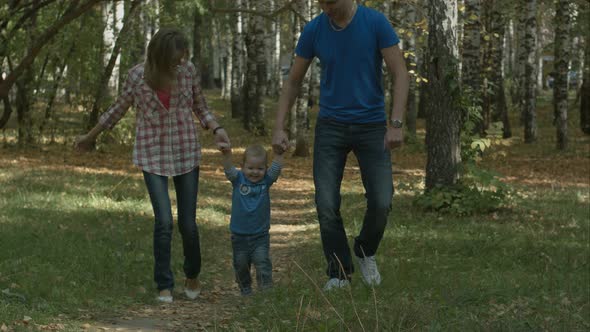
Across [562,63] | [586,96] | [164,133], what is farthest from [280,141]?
[586,96]

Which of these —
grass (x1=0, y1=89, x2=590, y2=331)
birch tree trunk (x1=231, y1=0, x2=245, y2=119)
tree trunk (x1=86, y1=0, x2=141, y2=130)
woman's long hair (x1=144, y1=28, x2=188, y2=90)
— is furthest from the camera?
birch tree trunk (x1=231, y1=0, x2=245, y2=119)

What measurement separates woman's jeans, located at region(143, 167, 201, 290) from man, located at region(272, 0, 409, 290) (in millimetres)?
885

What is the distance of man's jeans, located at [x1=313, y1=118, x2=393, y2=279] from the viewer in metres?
6.54

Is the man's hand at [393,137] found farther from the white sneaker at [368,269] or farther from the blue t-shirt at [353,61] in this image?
the white sneaker at [368,269]

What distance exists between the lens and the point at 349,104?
6477mm

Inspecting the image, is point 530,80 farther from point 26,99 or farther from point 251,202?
point 251,202

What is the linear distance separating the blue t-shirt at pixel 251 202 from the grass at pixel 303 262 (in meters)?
0.51

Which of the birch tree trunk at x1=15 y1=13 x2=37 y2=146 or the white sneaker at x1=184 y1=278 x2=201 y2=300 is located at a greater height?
the birch tree trunk at x1=15 y1=13 x2=37 y2=146

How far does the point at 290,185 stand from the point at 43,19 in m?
8.12

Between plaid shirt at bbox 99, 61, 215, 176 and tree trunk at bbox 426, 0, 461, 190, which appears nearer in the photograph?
plaid shirt at bbox 99, 61, 215, 176

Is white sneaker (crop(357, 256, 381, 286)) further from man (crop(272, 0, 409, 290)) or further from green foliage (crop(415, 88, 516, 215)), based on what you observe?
green foliage (crop(415, 88, 516, 215))

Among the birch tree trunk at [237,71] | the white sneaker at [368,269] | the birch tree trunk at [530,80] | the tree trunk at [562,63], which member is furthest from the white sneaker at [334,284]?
the birch tree trunk at [237,71]

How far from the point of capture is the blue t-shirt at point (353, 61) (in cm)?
639

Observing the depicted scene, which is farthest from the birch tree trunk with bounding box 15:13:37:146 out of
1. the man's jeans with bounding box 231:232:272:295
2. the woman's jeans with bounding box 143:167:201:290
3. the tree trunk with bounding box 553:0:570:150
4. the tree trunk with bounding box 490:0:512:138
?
the man's jeans with bounding box 231:232:272:295
